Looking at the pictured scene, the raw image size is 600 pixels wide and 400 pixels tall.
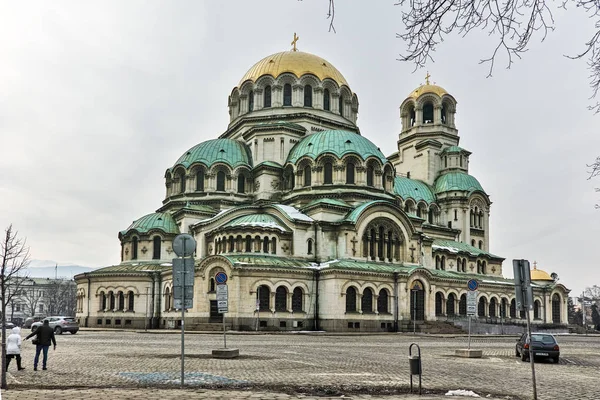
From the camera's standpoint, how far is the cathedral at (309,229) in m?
54.2

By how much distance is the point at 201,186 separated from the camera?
67.5 meters

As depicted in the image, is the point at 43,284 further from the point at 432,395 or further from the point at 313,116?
the point at 432,395

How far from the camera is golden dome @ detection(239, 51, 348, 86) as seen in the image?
7131 centimetres

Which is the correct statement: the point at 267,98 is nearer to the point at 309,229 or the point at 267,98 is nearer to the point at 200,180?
the point at 200,180

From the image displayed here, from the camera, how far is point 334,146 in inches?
2468

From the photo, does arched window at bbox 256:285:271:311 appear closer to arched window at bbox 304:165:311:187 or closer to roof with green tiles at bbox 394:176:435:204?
arched window at bbox 304:165:311:187

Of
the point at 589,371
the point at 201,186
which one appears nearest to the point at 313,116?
the point at 201,186

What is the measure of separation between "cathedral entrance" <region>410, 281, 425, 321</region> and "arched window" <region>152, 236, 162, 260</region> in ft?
84.8

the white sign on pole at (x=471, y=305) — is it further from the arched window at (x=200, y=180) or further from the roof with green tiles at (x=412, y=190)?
the roof with green tiles at (x=412, y=190)

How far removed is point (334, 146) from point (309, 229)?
9.41 m

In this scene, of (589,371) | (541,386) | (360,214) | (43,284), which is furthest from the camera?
(43,284)

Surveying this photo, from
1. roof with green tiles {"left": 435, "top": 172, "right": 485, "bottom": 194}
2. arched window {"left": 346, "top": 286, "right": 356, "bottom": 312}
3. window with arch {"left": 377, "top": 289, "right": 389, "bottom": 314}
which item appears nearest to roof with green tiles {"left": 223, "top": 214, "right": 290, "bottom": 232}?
arched window {"left": 346, "top": 286, "right": 356, "bottom": 312}

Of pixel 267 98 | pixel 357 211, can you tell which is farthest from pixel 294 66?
pixel 357 211

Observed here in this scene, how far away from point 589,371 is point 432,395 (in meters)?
10.2
